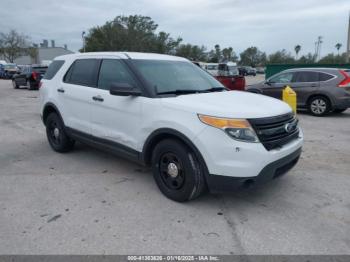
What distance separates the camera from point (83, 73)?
497 cm

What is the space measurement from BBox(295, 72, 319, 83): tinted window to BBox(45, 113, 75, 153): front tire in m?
8.08

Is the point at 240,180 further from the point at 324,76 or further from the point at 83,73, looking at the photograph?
the point at 324,76

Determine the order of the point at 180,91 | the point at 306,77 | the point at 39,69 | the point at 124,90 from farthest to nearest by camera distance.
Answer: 1. the point at 39,69
2. the point at 306,77
3. the point at 180,91
4. the point at 124,90

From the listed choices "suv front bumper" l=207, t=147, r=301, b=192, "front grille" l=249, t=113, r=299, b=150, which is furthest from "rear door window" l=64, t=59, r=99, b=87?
"front grille" l=249, t=113, r=299, b=150

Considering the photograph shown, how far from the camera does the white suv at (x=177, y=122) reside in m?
3.20

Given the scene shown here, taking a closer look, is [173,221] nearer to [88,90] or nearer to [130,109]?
[130,109]

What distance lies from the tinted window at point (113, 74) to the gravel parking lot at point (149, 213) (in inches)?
55.9

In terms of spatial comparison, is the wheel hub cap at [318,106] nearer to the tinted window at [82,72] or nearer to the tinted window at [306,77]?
the tinted window at [306,77]

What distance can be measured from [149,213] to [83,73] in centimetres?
270

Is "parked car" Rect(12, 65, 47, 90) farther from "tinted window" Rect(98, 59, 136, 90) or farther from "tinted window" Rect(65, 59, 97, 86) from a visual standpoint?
"tinted window" Rect(98, 59, 136, 90)

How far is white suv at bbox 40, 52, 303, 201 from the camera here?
3.20 metres

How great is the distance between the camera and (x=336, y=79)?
960 cm

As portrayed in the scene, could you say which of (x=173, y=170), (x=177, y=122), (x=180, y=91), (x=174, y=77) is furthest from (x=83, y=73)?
(x=173, y=170)

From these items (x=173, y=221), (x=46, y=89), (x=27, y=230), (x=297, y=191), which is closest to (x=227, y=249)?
(x=173, y=221)
